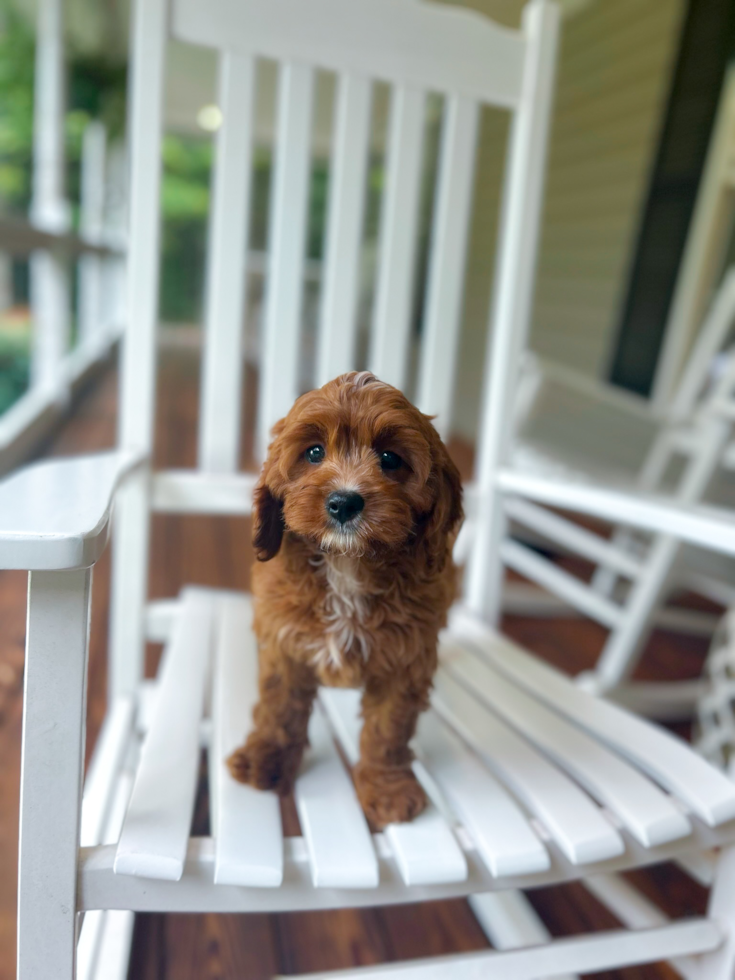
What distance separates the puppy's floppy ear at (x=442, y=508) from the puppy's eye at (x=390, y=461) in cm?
3

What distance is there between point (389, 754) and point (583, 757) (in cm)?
22

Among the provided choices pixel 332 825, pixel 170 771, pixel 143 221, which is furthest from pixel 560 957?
pixel 143 221

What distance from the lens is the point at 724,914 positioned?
715 mm

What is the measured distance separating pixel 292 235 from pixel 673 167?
2.04 m

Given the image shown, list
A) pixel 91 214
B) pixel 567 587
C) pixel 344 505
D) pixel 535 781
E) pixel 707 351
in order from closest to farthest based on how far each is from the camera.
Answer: pixel 344 505, pixel 535 781, pixel 567 587, pixel 707 351, pixel 91 214

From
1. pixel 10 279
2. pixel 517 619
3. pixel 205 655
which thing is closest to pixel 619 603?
pixel 517 619

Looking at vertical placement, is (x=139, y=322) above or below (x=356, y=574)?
above

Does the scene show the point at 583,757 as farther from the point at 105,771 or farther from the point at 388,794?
the point at 105,771

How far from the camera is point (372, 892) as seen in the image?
56cm

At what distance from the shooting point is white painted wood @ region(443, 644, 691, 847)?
63 cm

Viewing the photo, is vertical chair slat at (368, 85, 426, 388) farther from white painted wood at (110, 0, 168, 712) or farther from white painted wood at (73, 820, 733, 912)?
white painted wood at (73, 820, 733, 912)

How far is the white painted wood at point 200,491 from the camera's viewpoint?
98 centimetres

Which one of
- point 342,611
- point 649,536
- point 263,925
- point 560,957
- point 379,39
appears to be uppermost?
point 379,39

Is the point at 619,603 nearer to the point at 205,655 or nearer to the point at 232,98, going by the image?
the point at 205,655
